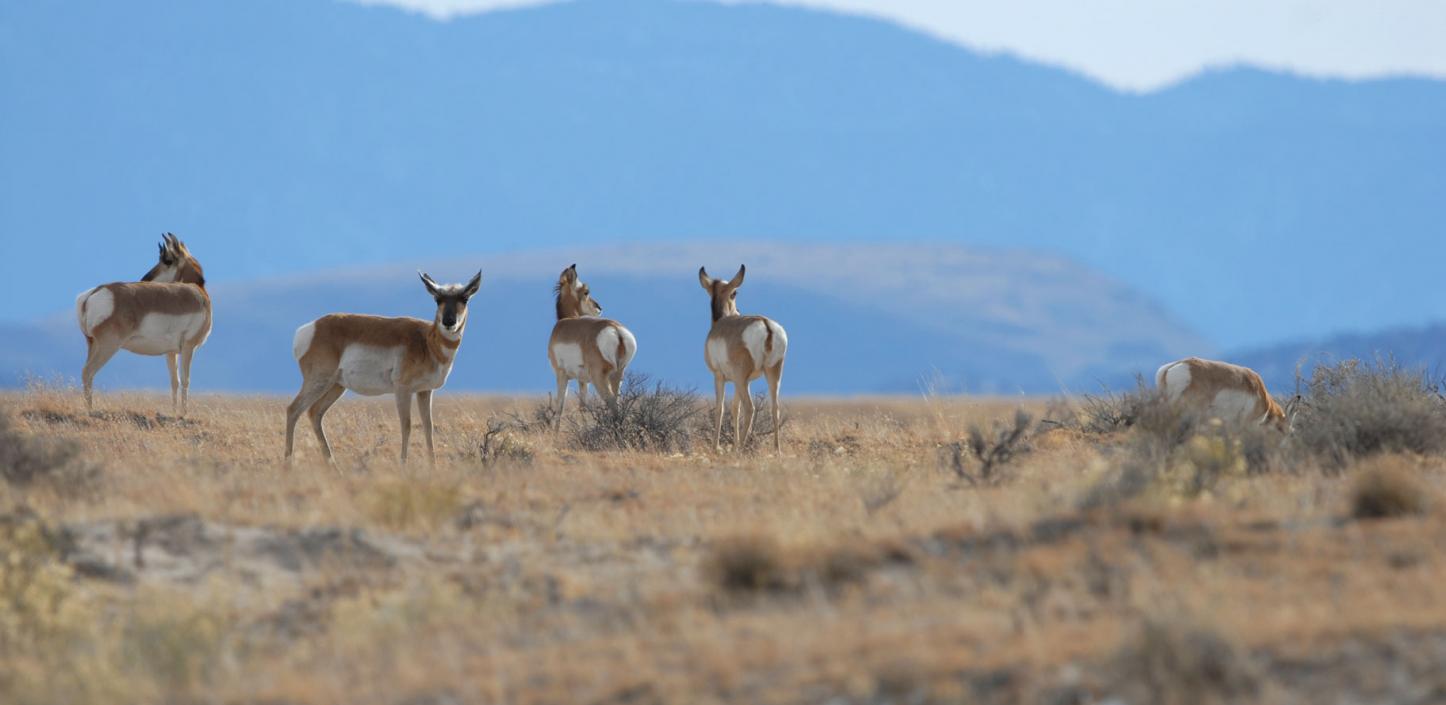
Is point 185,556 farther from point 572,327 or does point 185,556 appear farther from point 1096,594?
point 572,327

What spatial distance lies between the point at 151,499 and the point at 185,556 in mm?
1658

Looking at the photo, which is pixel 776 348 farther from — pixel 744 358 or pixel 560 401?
pixel 560 401

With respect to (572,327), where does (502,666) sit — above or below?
below

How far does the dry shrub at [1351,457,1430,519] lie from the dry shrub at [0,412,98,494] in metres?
8.46

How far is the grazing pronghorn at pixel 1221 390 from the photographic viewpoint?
18469 millimetres

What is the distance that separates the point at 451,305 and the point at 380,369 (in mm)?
948

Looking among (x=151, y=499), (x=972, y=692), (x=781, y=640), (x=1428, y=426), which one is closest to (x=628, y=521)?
(x=151, y=499)

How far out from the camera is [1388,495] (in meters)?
10.6

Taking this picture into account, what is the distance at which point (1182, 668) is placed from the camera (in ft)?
24.6

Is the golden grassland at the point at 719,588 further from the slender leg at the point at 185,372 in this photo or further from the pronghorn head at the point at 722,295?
the slender leg at the point at 185,372

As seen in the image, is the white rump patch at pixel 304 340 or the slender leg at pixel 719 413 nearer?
the white rump patch at pixel 304 340

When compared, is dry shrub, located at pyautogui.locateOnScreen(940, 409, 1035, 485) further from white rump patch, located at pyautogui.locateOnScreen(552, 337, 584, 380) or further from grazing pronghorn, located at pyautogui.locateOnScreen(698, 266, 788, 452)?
white rump patch, located at pyautogui.locateOnScreen(552, 337, 584, 380)

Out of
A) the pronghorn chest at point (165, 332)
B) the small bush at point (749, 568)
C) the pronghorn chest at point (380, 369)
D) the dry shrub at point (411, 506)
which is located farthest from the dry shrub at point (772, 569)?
the pronghorn chest at point (165, 332)

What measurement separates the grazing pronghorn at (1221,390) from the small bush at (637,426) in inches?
204
